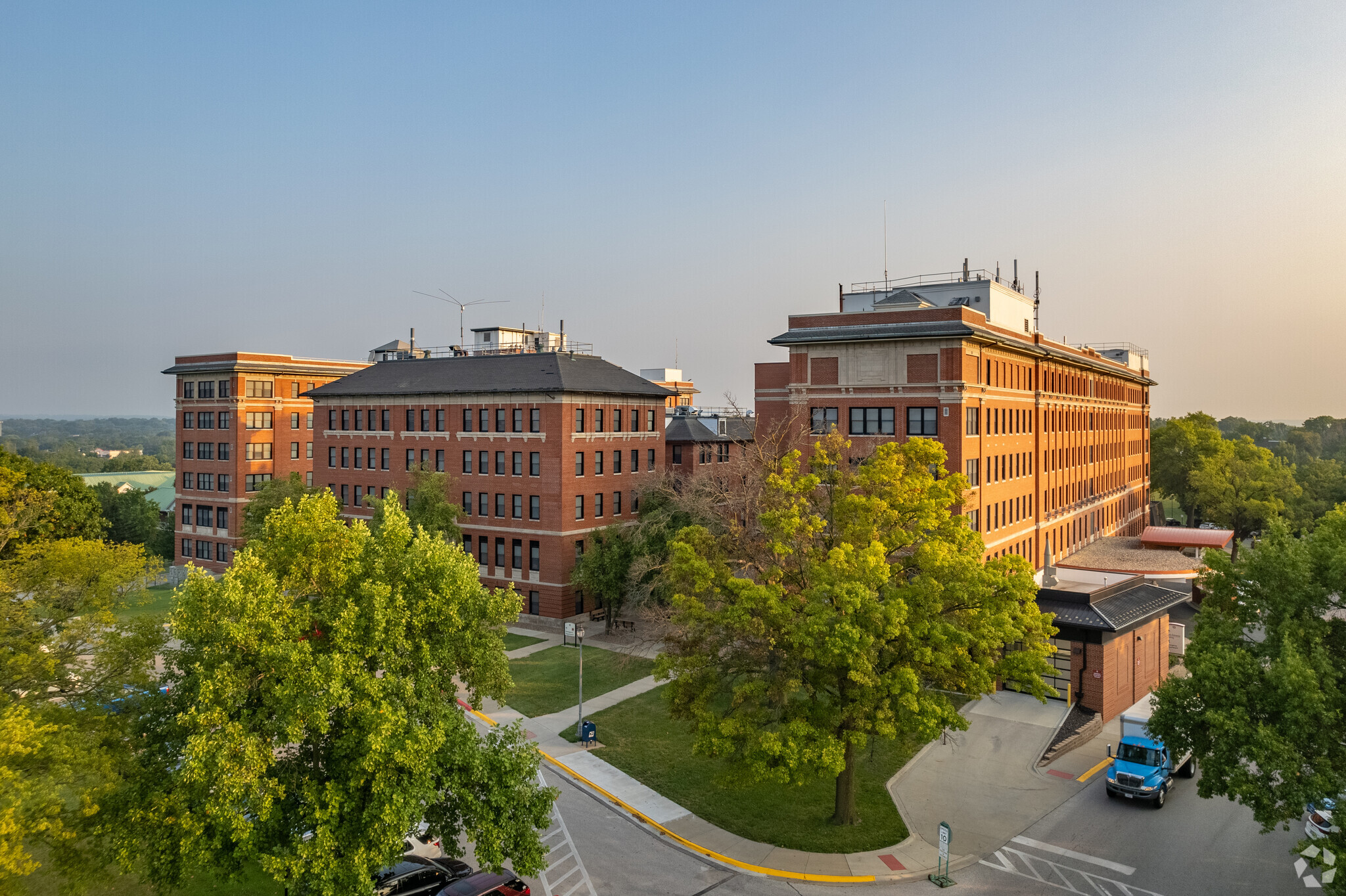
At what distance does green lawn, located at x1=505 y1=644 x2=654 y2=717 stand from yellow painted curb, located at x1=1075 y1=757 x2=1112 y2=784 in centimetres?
1704

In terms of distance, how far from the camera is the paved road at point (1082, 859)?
2300 centimetres

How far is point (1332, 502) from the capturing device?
315 feet

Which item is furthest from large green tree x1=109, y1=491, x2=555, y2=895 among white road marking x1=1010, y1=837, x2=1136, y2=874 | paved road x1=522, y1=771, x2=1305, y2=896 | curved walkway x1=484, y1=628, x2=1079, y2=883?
white road marking x1=1010, y1=837, x2=1136, y2=874

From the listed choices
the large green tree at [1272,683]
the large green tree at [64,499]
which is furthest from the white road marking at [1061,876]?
the large green tree at [64,499]

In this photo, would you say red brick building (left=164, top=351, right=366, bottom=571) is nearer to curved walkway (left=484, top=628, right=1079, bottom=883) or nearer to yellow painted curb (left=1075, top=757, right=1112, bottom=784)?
curved walkway (left=484, top=628, right=1079, bottom=883)

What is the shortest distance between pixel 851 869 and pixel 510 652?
29520mm

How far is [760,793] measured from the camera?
29.1m

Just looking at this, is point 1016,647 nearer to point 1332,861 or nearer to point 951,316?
point 951,316

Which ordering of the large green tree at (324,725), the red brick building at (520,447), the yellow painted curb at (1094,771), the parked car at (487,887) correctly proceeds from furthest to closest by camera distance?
the red brick building at (520,447) → the yellow painted curb at (1094,771) → the parked car at (487,887) → the large green tree at (324,725)

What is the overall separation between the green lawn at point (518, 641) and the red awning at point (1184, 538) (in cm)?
5059

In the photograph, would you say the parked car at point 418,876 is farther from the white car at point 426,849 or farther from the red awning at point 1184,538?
the red awning at point 1184,538

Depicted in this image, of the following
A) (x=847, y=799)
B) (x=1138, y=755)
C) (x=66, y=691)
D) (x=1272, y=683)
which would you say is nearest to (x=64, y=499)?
(x=66, y=691)

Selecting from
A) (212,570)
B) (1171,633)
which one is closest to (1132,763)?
(1171,633)

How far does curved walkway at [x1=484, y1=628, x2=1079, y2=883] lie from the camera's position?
965 inches
